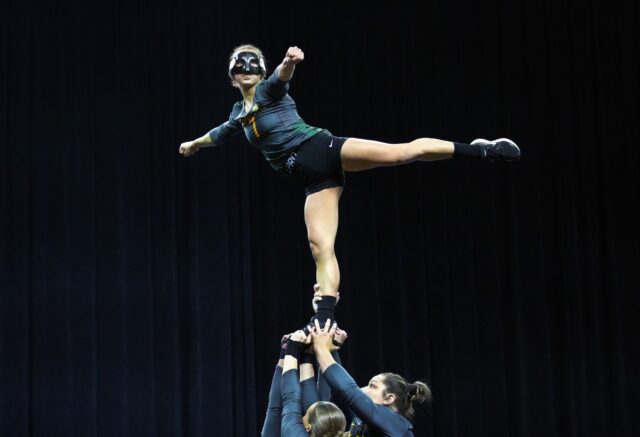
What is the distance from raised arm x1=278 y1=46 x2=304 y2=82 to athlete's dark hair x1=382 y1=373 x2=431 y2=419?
1239mm

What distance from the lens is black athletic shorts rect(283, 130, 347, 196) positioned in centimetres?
359

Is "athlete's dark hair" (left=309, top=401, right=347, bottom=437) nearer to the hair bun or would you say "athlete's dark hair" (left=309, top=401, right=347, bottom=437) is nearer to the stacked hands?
the stacked hands

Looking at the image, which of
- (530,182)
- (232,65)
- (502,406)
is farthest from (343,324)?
(232,65)

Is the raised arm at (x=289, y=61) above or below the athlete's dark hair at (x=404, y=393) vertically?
above

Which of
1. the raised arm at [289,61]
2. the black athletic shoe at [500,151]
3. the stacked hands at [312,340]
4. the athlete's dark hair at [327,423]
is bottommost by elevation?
the athlete's dark hair at [327,423]

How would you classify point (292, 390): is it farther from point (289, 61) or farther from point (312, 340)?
point (289, 61)

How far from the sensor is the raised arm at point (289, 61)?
332 centimetres

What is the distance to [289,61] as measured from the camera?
3.35 m

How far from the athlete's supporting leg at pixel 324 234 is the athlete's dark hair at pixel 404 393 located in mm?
412

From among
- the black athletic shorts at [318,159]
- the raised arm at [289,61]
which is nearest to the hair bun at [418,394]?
the black athletic shorts at [318,159]

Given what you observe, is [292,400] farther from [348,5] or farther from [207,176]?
[348,5]

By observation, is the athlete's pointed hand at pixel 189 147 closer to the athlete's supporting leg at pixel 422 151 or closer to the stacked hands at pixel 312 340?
the athlete's supporting leg at pixel 422 151

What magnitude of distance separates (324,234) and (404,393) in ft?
2.32

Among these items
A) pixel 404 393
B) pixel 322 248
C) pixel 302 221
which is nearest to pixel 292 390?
pixel 404 393
